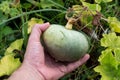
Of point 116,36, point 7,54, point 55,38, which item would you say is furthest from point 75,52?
point 7,54

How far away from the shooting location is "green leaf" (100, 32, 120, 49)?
2.26m

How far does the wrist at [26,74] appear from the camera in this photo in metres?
2.14

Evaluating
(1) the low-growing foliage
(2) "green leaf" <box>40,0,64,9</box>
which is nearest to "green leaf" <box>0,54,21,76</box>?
(1) the low-growing foliage

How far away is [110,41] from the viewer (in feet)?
7.45

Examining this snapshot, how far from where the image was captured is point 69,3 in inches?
103

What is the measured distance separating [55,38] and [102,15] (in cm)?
45

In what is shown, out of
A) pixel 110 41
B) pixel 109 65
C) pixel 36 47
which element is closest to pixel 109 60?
pixel 109 65

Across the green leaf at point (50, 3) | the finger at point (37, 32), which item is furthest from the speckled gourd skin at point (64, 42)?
the green leaf at point (50, 3)

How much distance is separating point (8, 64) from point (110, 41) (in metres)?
0.61

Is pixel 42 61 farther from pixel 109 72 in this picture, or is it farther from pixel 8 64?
pixel 109 72

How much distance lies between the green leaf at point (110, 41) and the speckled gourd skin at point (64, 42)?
0.54ft

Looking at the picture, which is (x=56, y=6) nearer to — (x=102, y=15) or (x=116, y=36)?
(x=102, y=15)

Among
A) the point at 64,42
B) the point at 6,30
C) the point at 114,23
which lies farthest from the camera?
the point at 6,30

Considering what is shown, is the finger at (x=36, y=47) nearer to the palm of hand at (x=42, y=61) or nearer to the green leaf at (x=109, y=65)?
the palm of hand at (x=42, y=61)
